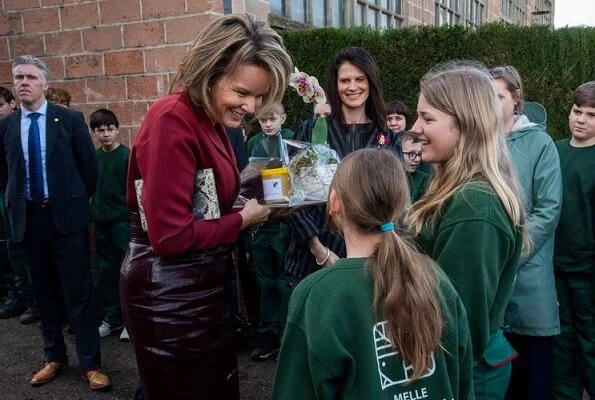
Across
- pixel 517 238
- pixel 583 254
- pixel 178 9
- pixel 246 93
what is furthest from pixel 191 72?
pixel 178 9

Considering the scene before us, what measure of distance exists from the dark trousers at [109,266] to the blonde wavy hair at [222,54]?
3211mm

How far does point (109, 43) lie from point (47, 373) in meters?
3.19

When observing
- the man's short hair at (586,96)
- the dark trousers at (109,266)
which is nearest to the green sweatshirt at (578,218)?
the man's short hair at (586,96)

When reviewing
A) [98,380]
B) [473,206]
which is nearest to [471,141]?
[473,206]

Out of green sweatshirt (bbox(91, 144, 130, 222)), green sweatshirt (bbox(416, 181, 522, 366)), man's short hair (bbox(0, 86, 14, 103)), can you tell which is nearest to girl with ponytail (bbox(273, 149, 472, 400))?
green sweatshirt (bbox(416, 181, 522, 366))

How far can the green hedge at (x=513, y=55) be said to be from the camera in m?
5.48

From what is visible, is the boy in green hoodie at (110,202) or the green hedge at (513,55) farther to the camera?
the green hedge at (513,55)

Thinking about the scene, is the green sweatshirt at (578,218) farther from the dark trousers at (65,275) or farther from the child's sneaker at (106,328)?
the child's sneaker at (106,328)

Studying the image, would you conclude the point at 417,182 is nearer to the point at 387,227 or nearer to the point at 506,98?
the point at 506,98

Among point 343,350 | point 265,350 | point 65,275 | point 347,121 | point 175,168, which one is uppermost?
point 347,121

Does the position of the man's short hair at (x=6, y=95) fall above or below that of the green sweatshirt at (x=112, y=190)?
above

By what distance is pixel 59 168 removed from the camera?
3.80m

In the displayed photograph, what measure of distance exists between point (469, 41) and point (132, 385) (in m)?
4.61

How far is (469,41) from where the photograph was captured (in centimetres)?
548
